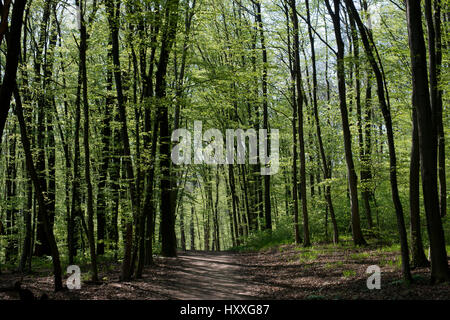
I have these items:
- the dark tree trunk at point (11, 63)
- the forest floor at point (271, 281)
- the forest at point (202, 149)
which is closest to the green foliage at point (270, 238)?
the forest at point (202, 149)

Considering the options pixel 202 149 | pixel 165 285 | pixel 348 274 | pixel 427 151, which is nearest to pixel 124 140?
pixel 165 285

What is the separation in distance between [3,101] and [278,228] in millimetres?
18461

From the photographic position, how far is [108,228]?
17141 mm

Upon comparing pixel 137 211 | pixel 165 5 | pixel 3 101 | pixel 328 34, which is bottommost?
pixel 137 211

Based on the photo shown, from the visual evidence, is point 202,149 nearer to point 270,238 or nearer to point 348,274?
point 270,238

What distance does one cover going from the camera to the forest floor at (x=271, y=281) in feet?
23.7

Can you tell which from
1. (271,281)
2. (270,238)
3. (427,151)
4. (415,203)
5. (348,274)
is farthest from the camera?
(270,238)

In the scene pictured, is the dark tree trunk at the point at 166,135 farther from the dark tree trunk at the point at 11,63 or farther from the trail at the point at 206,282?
the dark tree trunk at the point at 11,63

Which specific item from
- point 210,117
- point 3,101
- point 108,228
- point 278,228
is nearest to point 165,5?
point 3,101

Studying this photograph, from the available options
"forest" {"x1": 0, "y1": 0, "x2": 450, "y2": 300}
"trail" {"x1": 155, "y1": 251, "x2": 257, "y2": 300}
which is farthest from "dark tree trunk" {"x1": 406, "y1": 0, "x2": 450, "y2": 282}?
"trail" {"x1": 155, "y1": 251, "x2": 257, "y2": 300}

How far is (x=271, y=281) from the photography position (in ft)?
33.0

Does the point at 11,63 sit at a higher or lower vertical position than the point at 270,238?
higher
